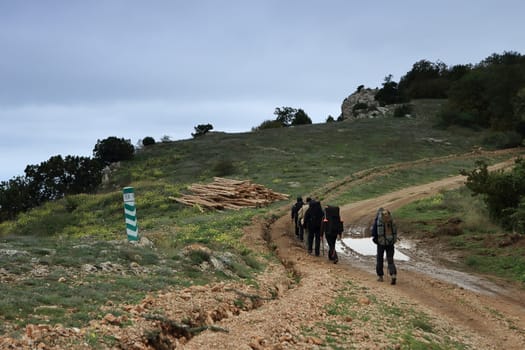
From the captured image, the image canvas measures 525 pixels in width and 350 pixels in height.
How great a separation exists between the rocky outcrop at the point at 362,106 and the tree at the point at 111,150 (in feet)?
129

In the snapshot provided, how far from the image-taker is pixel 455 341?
9.62 m

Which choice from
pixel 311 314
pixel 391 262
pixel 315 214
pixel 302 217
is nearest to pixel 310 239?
pixel 315 214

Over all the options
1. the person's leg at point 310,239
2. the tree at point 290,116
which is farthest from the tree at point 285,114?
the person's leg at point 310,239

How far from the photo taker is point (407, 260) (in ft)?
59.7

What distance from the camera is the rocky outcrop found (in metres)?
85.7

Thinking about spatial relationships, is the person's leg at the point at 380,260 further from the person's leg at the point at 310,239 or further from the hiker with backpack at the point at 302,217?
the hiker with backpack at the point at 302,217

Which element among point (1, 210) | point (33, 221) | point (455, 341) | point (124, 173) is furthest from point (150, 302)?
point (124, 173)

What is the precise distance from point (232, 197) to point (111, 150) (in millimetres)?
29303

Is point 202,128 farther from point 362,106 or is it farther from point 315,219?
point 315,219

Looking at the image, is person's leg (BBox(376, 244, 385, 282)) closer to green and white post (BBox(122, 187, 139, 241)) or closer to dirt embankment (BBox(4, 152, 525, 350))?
dirt embankment (BBox(4, 152, 525, 350))

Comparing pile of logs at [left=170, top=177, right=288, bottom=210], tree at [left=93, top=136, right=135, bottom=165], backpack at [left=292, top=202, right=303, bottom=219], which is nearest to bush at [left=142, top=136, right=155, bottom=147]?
tree at [left=93, top=136, right=135, bottom=165]

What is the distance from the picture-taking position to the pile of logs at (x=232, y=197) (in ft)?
108

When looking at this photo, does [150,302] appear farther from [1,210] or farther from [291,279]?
[1,210]

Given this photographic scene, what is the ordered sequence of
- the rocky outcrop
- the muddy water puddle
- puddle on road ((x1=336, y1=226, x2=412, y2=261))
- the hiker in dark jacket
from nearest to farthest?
the muddy water puddle < the hiker in dark jacket < puddle on road ((x1=336, y1=226, x2=412, y2=261)) < the rocky outcrop
